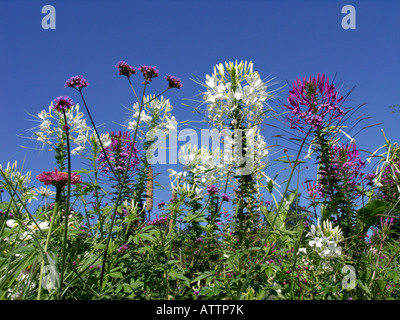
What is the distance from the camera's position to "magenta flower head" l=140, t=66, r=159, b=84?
2.03 meters

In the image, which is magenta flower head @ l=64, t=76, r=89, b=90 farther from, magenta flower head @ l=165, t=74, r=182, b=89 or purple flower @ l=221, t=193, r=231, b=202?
purple flower @ l=221, t=193, r=231, b=202

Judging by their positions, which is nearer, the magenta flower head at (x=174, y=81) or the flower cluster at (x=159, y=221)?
the magenta flower head at (x=174, y=81)

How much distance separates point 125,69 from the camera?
6.82ft

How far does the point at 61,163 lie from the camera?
318 centimetres

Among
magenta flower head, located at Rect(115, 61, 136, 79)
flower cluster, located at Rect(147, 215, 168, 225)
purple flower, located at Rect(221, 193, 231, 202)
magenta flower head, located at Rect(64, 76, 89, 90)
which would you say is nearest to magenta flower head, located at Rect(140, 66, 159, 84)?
magenta flower head, located at Rect(115, 61, 136, 79)

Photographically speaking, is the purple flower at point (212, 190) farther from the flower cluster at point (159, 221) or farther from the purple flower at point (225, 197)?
the flower cluster at point (159, 221)

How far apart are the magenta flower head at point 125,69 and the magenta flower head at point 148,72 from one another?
0.08 m

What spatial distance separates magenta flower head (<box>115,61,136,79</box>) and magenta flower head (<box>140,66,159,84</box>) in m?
0.08

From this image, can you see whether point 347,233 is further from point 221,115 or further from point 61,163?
point 61,163

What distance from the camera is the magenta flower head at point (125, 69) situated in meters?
2.05

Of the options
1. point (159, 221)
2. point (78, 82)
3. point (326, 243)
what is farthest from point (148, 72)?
point (326, 243)

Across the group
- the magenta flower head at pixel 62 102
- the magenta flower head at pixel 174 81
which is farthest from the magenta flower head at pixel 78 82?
the magenta flower head at pixel 174 81
